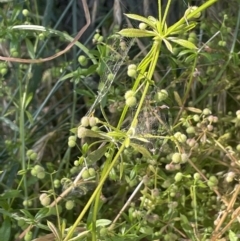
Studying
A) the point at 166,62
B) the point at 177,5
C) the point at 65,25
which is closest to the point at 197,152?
the point at 166,62

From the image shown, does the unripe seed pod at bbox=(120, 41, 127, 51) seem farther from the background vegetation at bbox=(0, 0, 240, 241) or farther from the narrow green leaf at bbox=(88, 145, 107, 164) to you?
the narrow green leaf at bbox=(88, 145, 107, 164)

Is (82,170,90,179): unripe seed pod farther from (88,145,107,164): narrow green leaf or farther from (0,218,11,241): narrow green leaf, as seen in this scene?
(0,218,11,241): narrow green leaf

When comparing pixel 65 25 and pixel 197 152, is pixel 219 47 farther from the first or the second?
pixel 65 25

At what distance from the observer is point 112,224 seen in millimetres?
752

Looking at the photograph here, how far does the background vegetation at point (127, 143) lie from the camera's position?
2.25ft

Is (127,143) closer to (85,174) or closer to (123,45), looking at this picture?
(85,174)

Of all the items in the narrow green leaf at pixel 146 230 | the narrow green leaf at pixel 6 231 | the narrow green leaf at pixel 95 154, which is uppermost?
the narrow green leaf at pixel 95 154

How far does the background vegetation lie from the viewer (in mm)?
685

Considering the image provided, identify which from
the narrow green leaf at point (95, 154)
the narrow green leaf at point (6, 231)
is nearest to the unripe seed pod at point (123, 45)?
the narrow green leaf at point (95, 154)

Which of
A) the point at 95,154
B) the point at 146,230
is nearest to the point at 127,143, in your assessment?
the point at 95,154

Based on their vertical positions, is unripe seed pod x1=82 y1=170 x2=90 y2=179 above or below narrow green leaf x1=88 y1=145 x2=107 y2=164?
Answer: below

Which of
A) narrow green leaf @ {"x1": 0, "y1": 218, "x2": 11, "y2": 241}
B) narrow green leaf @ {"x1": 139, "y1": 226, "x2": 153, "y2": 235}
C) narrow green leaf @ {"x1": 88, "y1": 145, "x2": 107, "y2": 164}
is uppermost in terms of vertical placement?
narrow green leaf @ {"x1": 88, "y1": 145, "x2": 107, "y2": 164}

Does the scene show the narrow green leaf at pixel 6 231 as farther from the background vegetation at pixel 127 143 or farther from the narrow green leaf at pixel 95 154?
the narrow green leaf at pixel 95 154

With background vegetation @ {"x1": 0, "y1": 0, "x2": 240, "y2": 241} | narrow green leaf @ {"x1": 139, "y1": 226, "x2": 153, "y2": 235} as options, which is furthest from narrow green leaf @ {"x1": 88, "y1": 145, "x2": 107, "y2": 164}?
narrow green leaf @ {"x1": 139, "y1": 226, "x2": 153, "y2": 235}
